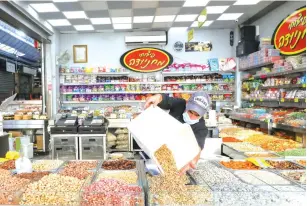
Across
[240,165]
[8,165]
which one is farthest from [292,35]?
[8,165]


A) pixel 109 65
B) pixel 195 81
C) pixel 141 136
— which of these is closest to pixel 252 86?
pixel 195 81

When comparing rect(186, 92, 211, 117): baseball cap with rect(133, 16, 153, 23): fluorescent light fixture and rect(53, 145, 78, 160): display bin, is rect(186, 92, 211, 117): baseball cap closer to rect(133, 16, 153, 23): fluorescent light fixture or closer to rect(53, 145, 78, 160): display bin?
rect(53, 145, 78, 160): display bin

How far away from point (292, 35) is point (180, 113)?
156 inches

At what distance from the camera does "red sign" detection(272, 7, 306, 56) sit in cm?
542

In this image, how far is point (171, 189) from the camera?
1854mm

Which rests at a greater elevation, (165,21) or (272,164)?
(165,21)

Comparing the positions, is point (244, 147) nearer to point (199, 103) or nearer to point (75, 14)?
point (199, 103)

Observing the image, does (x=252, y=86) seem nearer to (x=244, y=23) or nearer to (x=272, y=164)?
(x=244, y=23)

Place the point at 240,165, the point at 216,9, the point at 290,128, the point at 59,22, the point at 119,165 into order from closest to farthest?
1. the point at 119,165
2. the point at 240,165
3. the point at 290,128
4. the point at 216,9
5. the point at 59,22

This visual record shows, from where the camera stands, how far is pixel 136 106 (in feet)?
30.1

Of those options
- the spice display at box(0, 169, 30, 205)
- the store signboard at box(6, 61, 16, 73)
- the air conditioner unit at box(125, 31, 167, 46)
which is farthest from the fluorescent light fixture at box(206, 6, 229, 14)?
the store signboard at box(6, 61, 16, 73)

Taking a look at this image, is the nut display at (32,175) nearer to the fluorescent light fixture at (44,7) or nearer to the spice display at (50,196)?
the spice display at (50,196)

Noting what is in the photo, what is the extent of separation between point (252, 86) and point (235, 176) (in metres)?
5.62

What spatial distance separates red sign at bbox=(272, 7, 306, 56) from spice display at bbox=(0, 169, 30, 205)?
5.17 m
